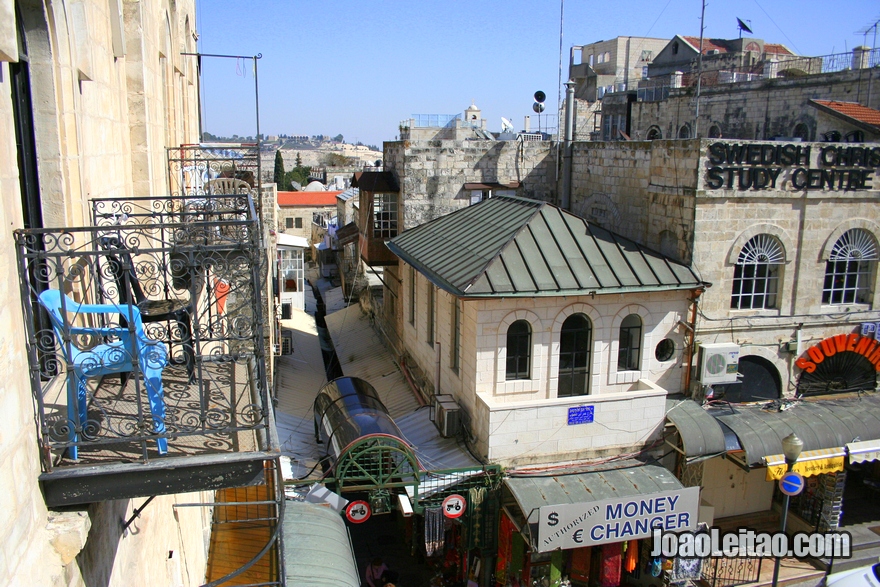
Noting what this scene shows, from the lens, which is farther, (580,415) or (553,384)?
(553,384)

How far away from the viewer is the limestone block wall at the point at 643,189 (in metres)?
14.3

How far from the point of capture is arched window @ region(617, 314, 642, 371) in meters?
14.2

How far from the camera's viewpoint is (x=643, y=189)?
51.9 feet

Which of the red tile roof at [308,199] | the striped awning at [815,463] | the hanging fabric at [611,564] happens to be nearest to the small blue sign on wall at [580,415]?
the hanging fabric at [611,564]

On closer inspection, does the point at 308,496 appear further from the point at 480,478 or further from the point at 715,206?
the point at 715,206

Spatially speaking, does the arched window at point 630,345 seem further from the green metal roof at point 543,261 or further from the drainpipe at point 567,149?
the drainpipe at point 567,149

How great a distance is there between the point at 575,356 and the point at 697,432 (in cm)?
282

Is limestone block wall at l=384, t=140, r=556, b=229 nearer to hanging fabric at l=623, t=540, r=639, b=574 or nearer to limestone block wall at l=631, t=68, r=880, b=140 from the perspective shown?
limestone block wall at l=631, t=68, r=880, b=140

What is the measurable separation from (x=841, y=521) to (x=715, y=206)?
8975 millimetres

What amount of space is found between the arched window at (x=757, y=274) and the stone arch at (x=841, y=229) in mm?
1045

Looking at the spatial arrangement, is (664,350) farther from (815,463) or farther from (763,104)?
(763,104)

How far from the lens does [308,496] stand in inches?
476

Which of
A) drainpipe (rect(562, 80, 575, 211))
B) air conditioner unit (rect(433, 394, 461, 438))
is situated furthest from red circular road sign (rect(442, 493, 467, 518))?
drainpipe (rect(562, 80, 575, 211))

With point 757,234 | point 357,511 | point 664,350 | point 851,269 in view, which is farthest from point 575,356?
point 851,269
